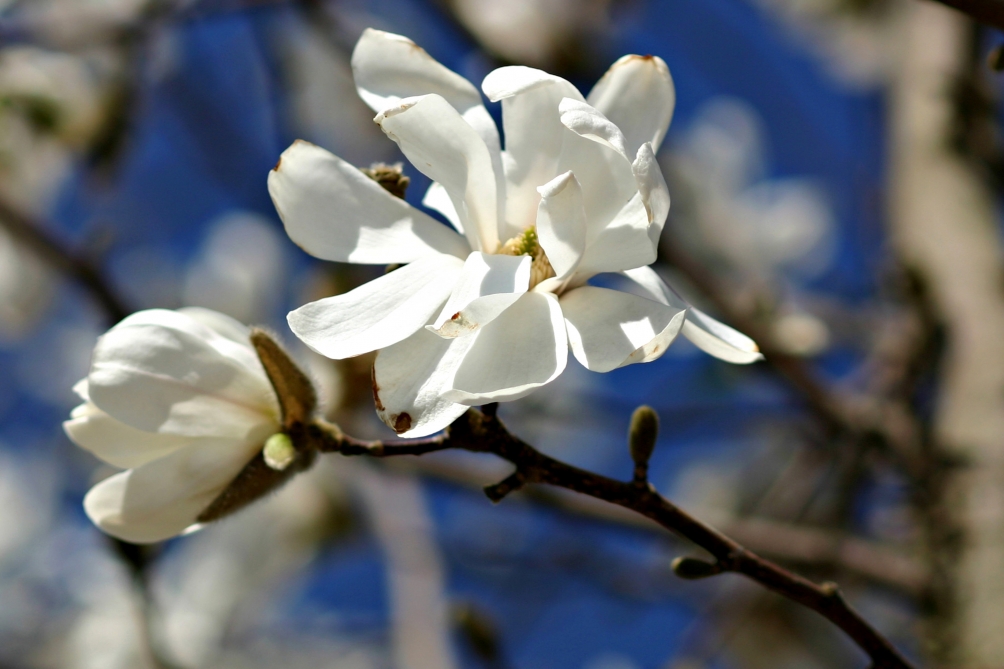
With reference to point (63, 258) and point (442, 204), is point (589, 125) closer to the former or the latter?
point (442, 204)

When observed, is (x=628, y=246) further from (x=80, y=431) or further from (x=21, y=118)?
(x=21, y=118)

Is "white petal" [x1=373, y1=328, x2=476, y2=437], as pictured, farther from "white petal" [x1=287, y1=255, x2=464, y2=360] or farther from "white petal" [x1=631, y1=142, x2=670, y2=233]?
"white petal" [x1=631, y1=142, x2=670, y2=233]

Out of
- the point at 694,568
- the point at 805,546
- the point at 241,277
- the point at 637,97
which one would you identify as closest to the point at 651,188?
the point at 637,97

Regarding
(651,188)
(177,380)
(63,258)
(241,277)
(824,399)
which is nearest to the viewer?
(651,188)

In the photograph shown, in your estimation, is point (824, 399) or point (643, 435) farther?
point (824, 399)

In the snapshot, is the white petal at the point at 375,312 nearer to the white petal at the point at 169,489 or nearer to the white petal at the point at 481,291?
the white petal at the point at 481,291

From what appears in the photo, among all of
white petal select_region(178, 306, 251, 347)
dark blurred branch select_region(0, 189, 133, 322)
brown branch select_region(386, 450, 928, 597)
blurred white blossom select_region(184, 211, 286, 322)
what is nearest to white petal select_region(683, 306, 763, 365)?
white petal select_region(178, 306, 251, 347)

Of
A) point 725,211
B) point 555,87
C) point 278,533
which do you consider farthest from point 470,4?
point 555,87
